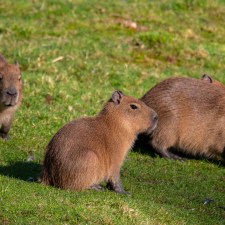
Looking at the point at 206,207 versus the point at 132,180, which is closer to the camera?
the point at 206,207

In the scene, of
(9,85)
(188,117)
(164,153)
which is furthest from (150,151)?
(9,85)

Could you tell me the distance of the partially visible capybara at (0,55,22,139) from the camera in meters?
8.67

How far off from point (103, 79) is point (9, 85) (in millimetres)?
2805

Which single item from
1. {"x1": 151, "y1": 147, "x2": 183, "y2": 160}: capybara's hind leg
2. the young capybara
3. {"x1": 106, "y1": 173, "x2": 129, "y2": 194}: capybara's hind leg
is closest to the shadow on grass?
{"x1": 151, "y1": 147, "x2": 183, "y2": 160}: capybara's hind leg

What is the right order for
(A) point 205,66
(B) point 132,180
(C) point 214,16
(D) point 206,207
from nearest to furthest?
(D) point 206,207
(B) point 132,180
(A) point 205,66
(C) point 214,16

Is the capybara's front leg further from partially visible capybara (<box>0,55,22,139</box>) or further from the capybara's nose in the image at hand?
the capybara's nose

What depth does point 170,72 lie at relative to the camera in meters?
12.1

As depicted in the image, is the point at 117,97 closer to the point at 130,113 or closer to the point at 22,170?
the point at 130,113

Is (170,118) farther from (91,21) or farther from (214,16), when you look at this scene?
(214,16)

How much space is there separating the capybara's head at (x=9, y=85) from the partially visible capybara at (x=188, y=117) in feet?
4.71

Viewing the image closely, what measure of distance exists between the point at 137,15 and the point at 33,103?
4.92m

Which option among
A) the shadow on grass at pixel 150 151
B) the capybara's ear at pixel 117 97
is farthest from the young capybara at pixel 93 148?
the shadow on grass at pixel 150 151

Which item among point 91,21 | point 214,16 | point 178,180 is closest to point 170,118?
point 178,180

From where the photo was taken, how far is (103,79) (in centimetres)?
1130
